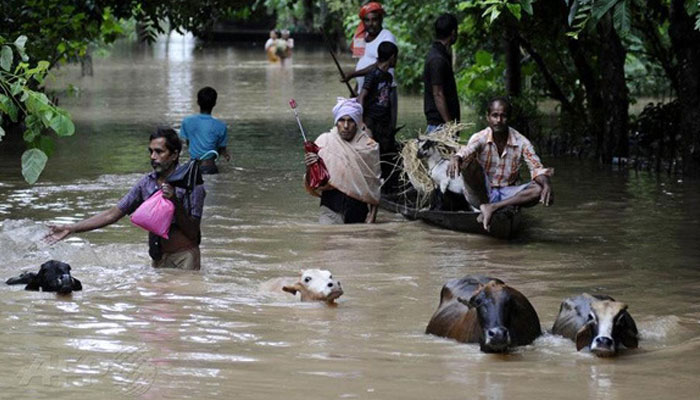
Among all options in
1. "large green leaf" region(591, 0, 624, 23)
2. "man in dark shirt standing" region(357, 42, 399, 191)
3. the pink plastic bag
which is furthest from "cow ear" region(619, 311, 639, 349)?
"man in dark shirt standing" region(357, 42, 399, 191)

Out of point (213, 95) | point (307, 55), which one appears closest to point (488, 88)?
point (213, 95)

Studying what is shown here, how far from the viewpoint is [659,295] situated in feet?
30.5

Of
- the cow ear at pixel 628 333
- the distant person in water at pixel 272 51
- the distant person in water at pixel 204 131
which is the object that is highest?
the distant person in water at pixel 204 131

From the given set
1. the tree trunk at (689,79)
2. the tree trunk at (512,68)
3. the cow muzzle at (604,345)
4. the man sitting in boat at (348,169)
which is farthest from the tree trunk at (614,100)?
the cow muzzle at (604,345)

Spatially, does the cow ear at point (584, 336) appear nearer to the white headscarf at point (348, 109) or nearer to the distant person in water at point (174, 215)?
the distant person in water at point (174, 215)

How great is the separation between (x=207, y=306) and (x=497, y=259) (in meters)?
2.98

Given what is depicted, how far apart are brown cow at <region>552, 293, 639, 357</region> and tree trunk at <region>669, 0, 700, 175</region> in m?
8.37

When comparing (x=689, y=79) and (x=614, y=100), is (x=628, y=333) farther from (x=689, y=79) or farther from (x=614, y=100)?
(x=614, y=100)

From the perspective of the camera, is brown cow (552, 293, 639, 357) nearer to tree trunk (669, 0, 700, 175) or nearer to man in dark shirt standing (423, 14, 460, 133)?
man in dark shirt standing (423, 14, 460, 133)

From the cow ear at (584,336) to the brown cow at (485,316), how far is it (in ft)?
1.19

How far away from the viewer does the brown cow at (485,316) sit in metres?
7.16

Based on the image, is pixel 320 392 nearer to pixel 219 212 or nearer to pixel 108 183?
pixel 219 212

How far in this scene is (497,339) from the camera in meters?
7.07

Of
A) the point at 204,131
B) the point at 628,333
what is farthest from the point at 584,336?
the point at 204,131
